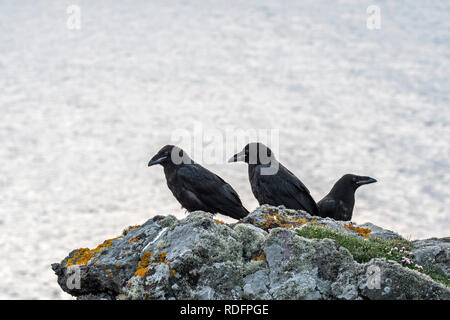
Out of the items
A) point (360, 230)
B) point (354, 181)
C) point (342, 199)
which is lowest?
point (342, 199)

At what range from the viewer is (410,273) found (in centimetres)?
759

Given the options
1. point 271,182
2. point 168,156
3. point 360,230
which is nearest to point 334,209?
point 271,182

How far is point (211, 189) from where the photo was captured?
13375mm

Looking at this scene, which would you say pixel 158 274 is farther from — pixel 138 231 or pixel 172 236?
pixel 138 231

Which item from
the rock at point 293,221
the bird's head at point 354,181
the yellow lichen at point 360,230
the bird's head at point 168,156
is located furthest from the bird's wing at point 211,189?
the yellow lichen at point 360,230

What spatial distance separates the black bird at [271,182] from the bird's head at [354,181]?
110 cm


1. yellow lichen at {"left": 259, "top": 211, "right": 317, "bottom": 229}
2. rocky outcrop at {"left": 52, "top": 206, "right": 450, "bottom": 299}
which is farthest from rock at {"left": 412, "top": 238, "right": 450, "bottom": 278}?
yellow lichen at {"left": 259, "top": 211, "right": 317, "bottom": 229}

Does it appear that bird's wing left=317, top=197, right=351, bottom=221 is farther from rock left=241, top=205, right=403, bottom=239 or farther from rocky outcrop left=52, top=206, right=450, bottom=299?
rocky outcrop left=52, top=206, right=450, bottom=299

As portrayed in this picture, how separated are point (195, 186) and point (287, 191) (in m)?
2.06

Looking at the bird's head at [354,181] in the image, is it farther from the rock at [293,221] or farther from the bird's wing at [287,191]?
the rock at [293,221]

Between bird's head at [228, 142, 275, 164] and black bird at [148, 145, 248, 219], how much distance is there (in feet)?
2.92

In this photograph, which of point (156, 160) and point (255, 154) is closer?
point (156, 160)

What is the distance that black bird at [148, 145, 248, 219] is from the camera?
13.3m

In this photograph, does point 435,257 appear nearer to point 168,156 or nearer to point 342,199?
point 342,199
